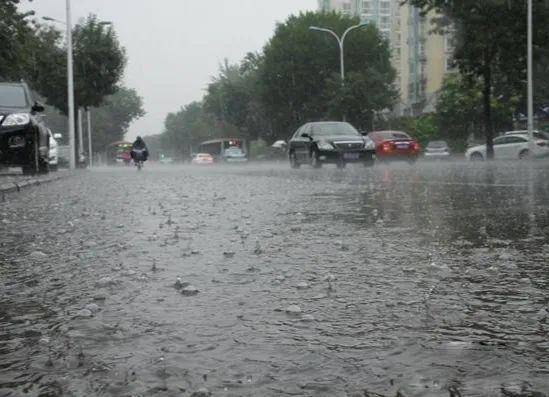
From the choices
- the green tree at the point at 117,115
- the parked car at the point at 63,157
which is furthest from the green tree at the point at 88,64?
the green tree at the point at 117,115

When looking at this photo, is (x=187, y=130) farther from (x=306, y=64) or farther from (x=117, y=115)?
(x=306, y=64)

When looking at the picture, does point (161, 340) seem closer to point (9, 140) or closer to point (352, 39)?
point (9, 140)

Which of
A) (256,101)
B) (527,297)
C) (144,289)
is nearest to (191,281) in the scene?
(144,289)

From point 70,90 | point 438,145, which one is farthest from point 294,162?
point 438,145

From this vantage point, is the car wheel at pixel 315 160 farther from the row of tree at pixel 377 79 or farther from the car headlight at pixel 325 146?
the row of tree at pixel 377 79

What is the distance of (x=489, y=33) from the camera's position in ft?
108

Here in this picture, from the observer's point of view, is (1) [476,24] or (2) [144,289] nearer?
(2) [144,289]

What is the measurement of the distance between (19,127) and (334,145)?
11846mm

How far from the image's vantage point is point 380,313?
3047mm

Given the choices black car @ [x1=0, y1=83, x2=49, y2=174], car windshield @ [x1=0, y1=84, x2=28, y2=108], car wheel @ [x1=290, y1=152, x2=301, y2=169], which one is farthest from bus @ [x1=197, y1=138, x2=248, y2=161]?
black car @ [x1=0, y1=83, x2=49, y2=174]

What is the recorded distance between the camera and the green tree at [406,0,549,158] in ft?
108

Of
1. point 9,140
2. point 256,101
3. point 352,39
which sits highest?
point 352,39

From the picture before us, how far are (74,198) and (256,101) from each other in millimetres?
56784

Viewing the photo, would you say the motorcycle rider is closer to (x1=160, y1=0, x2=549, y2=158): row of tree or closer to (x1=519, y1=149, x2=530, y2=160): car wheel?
(x1=160, y1=0, x2=549, y2=158): row of tree
